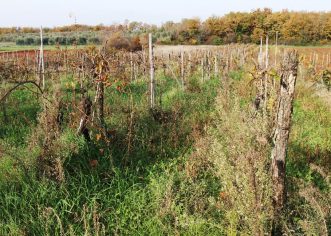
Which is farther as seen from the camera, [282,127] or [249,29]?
[249,29]

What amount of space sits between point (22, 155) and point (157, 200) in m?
2.36

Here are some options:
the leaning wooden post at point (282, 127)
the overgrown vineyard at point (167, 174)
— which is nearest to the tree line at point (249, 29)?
the overgrown vineyard at point (167, 174)

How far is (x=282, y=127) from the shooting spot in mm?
4023

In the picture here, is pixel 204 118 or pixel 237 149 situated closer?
pixel 237 149

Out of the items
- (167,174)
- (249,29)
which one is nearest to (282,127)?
(167,174)

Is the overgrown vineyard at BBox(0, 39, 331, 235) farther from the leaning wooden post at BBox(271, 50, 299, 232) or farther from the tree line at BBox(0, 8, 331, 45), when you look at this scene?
the tree line at BBox(0, 8, 331, 45)

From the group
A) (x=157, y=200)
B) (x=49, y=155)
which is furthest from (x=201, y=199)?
(x=49, y=155)

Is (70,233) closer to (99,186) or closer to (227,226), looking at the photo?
(99,186)

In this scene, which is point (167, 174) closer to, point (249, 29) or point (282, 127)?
point (282, 127)

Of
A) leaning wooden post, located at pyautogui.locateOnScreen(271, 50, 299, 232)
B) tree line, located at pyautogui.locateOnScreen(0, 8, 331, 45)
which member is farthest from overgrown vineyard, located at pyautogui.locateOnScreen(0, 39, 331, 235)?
tree line, located at pyautogui.locateOnScreen(0, 8, 331, 45)

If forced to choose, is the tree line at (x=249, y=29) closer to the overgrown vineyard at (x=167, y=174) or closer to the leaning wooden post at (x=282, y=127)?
the overgrown vineyard at (x=167, y=174)

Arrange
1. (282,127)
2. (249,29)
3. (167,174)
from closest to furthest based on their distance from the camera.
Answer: (282,127)
(167,174)
(249,29)

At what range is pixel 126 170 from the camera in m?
5.38

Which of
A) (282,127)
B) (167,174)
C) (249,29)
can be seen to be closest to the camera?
(282,127)
